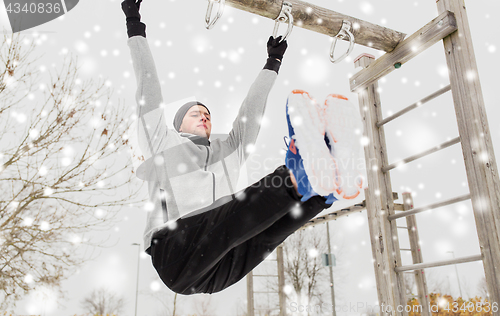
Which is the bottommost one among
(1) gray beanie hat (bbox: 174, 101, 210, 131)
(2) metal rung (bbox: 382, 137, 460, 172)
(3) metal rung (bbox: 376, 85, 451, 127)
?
(2) metal rung (bbox: 382, 137, 460, 172)

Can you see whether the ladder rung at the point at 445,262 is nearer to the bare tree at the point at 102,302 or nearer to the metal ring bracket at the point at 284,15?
the metal ring bracket at the point at 284,15

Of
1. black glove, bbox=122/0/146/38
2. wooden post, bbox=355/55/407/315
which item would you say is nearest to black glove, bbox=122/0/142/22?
black glove, bbox=122/0/146/38

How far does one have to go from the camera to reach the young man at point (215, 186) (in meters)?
1.13

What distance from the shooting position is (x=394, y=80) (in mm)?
3467

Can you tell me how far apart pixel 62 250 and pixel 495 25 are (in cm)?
497

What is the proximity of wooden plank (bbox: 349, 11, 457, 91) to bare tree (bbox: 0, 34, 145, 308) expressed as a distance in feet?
7.41

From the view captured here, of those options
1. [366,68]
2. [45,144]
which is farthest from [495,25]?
[45,144]

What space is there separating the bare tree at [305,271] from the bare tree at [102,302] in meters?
9.32

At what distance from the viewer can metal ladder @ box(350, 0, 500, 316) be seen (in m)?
1.71

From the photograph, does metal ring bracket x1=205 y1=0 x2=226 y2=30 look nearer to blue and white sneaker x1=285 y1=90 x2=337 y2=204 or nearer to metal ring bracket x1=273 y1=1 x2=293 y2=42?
metal ring bracket x1=273 y1=1 x2=293 y2=42

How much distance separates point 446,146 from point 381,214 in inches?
24.4

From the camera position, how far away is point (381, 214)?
2348mm

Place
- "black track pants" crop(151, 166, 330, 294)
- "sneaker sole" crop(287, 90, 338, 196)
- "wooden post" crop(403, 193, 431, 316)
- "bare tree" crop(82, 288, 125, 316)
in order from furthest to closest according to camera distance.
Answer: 1. "bare tree" crop(82, 288, 125, 316)
2. "wooden post" crop(403, 193, 431, 316)
3. "black track pants" crop(151, 166, 330, 294)
4. "sneaker sole" crop(287, 90, 338, 196)

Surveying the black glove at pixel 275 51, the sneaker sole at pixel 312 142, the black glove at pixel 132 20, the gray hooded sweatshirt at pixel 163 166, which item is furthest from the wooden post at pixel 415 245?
the black glove at pixel 132 20
